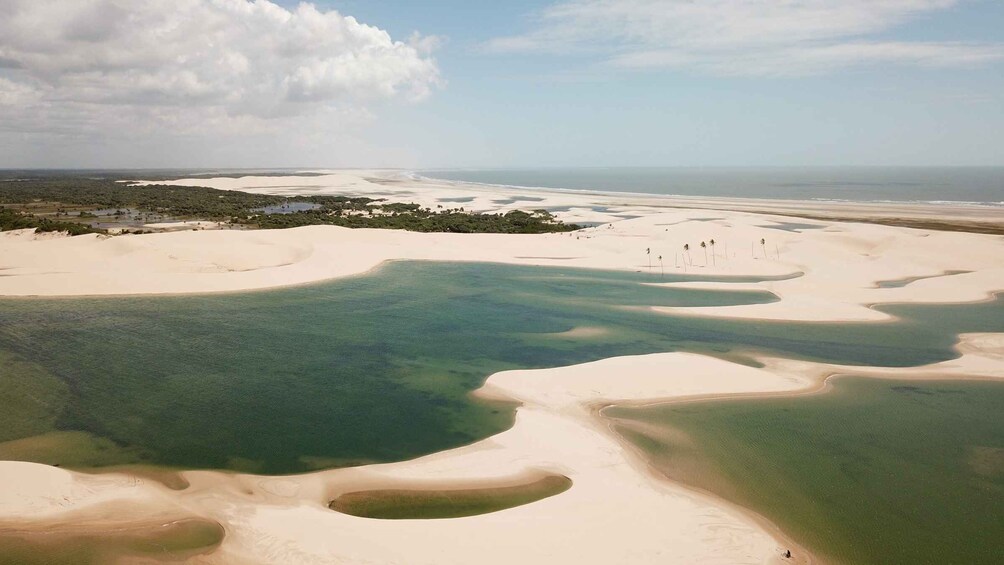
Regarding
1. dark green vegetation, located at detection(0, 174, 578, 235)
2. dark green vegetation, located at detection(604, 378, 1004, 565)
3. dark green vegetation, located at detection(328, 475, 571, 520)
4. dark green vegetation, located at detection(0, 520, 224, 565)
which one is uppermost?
dark green vegetation, located at detection(0, 174, 578, 235)

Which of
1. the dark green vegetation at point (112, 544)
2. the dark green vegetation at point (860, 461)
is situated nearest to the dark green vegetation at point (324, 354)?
the dark green vegetation at point (112, 544)

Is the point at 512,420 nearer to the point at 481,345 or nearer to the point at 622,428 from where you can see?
the point at 622,428

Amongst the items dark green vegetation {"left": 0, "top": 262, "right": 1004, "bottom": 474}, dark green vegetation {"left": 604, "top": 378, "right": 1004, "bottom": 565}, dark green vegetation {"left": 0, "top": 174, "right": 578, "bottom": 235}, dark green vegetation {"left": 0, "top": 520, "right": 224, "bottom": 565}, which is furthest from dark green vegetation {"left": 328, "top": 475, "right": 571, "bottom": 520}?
dark green vegetation {"left": 0, "top": 174, "right": 578, "bottom": 235}

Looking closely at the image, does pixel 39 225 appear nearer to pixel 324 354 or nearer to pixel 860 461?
pixel 324 354

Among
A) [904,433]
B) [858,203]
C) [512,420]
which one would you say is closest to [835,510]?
[904,433]

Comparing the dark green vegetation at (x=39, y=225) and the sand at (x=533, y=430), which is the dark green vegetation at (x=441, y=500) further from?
the dark green vegetation at (x=39, y=225)

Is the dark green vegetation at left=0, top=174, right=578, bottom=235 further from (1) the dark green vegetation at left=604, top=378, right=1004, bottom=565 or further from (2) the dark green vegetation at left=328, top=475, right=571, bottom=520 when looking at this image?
(2) the dark green vegetation at left=328, top=475, right=571, bottom=520
